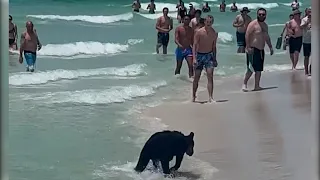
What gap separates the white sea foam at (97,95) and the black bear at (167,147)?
3.14 m

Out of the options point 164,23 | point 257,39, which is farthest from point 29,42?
point 164,23

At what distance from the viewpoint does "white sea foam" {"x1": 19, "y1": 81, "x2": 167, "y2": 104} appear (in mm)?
6777

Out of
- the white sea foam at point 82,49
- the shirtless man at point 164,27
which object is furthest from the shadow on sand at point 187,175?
the white sea foam at point 82,49

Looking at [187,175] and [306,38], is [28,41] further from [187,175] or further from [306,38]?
[187,175]

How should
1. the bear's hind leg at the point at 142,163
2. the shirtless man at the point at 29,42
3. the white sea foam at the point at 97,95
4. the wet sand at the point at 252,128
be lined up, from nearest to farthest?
the bear's hind leg at the point at 142,163 < the wet sand at the point at 252,128 < the white sea foam at the point at 97,95 < the shirtless man at the point at 29,42

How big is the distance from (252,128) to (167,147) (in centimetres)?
180

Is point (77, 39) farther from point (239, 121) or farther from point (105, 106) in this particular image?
point (239, 121)

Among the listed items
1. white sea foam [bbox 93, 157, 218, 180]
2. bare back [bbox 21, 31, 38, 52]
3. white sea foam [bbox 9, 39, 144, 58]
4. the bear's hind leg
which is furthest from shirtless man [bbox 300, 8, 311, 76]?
white sea foam [bbox 9, 39, 144, 58]

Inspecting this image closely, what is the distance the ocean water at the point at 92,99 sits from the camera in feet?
13.6

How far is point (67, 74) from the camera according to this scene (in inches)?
358

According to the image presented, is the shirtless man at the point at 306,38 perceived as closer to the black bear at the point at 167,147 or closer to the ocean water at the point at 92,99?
the ocean water at the point at 92,99

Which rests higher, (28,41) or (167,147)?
(28,41)

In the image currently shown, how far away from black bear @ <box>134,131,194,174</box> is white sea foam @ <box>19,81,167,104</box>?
3.14m

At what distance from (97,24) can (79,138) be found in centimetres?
1480
